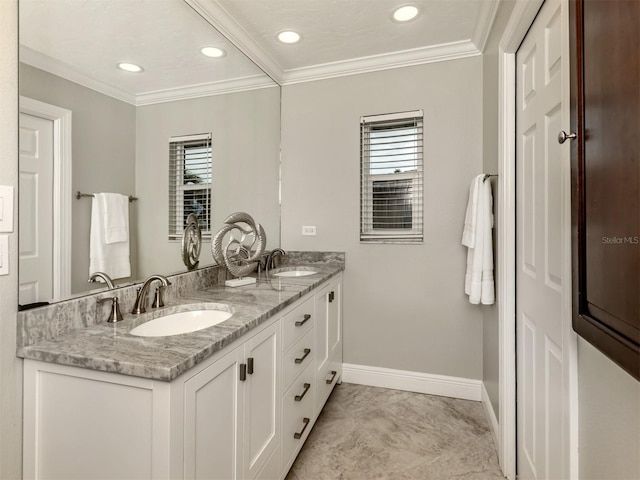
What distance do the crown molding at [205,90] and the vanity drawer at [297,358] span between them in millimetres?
1336

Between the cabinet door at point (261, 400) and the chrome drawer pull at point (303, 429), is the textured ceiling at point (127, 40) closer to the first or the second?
the cabinet door at point (261, 400)

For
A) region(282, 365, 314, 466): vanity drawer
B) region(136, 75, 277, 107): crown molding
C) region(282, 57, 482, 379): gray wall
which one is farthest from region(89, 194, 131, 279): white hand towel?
region(282, 57, 482, 379): gray wall

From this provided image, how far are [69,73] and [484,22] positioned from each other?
2.17 meters

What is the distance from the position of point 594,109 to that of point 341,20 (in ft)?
6.10

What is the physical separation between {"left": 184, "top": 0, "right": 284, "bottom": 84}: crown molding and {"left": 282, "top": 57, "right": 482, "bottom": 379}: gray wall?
308 millimetres

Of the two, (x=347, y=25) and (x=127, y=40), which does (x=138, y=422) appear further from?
(x=347, y=25)

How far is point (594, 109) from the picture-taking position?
2.19ft

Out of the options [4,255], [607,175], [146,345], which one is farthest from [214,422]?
[607,175]

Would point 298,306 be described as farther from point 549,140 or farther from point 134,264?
point 549,140

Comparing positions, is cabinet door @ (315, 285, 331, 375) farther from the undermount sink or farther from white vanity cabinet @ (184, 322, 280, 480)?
white vanity cabinet @ (184, 322, 280, 480)

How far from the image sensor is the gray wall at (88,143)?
3.85 feet

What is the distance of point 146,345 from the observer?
1.01 m

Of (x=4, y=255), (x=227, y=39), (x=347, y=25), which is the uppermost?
(x=347, y=25)

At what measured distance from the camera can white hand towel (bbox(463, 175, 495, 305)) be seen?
2.03m
